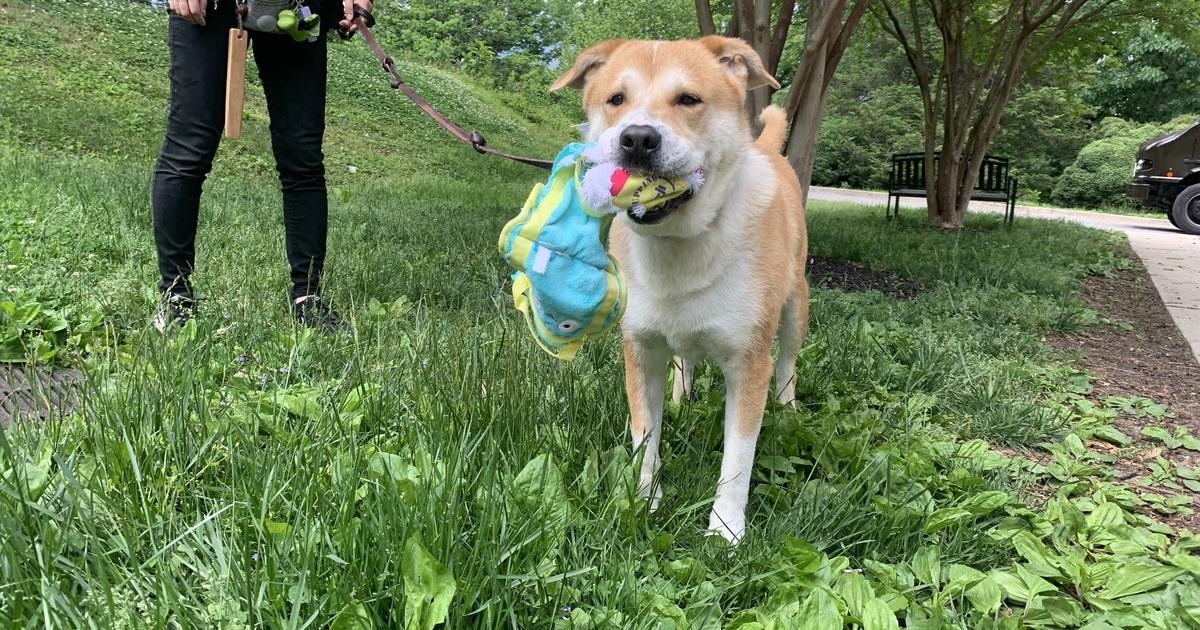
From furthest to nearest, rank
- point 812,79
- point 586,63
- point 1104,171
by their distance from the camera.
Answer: point 1104,171 → point 812,79 → point 586,63

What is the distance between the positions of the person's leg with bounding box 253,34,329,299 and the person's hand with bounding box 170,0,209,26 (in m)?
0.25

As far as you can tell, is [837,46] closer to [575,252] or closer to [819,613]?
[575,252]

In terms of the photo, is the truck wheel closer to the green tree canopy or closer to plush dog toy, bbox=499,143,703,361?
plush dog toy, bbox=499,143,703,361

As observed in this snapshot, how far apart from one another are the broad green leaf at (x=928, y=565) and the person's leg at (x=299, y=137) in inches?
96.3

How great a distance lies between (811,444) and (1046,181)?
27708 mm

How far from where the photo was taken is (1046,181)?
24.9 meters

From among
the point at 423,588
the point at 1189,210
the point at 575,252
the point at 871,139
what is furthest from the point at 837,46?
the point at 871,139

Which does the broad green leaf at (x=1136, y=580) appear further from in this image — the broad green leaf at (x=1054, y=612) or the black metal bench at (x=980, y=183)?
the black metal bench at (x=980, y=183)

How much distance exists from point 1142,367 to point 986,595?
10.2ft

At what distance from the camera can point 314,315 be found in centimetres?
297

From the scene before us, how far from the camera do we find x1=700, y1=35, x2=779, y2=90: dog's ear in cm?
234

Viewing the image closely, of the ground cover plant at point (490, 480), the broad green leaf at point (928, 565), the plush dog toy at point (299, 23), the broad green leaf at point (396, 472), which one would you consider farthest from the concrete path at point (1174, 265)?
the plush dog toy at point (299, 23)

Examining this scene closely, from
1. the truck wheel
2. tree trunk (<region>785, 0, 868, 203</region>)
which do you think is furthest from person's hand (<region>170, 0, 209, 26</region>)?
the truck wheel

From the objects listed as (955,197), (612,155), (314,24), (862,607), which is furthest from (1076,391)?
(955,197)
